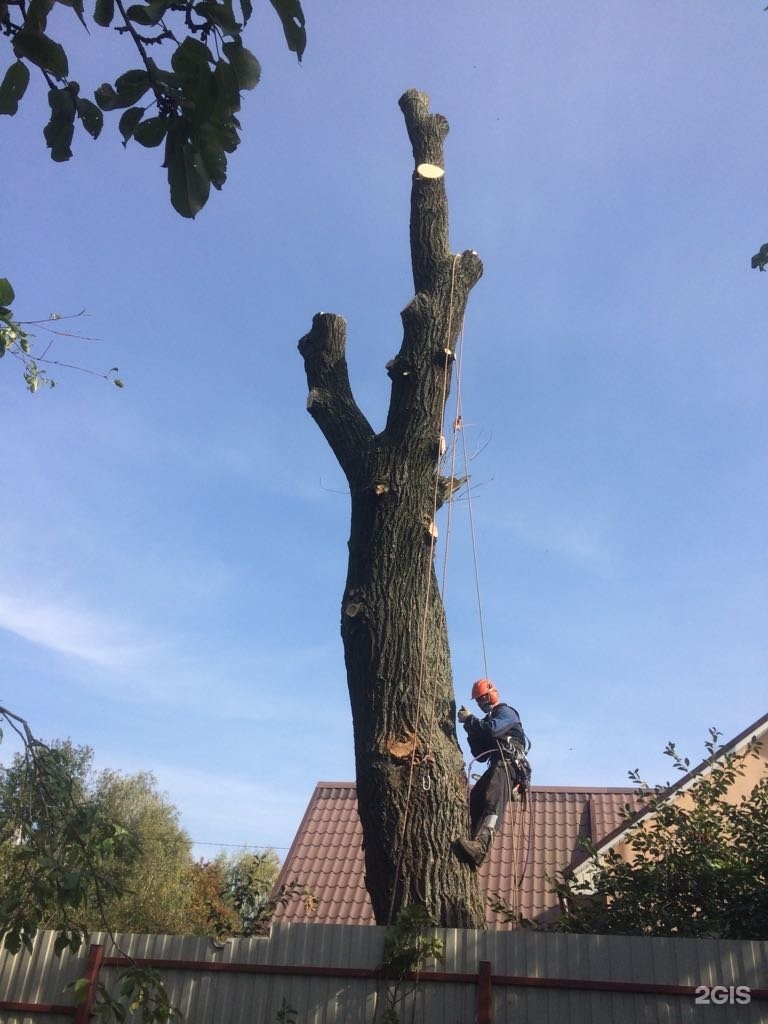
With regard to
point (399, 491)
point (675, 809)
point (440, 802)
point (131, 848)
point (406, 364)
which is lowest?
point (131, 848)

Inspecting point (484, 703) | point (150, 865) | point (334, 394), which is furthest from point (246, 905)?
point (150, 865)

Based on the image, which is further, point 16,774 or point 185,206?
point 16,774

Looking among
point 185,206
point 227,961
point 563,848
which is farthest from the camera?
point 563,848

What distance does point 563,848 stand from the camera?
10086 mm

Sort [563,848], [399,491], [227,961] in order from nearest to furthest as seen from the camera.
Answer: [227,961], [399,491], [563,848]

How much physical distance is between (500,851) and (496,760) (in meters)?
5.67

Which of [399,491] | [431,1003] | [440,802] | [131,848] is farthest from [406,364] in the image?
[431,1003]

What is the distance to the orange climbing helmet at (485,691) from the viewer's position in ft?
20.0

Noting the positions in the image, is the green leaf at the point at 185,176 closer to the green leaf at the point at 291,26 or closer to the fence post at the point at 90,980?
the green leaf at the point at 291,26

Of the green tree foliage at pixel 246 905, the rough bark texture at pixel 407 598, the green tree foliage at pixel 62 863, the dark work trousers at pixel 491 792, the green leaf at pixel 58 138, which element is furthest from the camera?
the dark work trousers at pixel 491 792

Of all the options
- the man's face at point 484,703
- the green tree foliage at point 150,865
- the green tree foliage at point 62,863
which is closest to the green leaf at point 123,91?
the green tree foliage at point 62,863

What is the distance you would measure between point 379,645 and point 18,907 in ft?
6.38

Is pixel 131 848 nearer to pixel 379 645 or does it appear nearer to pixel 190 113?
pixel 379 645

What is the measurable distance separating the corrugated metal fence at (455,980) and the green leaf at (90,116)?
3408 millimetres
